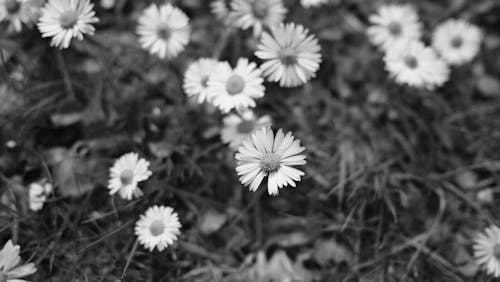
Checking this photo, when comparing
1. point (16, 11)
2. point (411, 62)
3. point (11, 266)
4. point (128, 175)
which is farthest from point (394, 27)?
point (11, 266)

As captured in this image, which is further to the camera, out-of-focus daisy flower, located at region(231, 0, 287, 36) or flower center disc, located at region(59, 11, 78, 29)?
out-of-focus daisy flower, located at region(231, 0, 287, 36)

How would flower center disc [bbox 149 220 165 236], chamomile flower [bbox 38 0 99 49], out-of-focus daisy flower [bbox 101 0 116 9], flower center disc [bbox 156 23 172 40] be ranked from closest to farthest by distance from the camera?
1. flower center disc [bbox 149 220 165 236]
2. chamomile flower [bbox 38 0 99 49]
3. flower center disc [bbox 156 23 172 40]
4. out-of-focus daisy flower [bbox 101 0 116 9]

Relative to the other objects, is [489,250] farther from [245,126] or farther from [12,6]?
[12,6]

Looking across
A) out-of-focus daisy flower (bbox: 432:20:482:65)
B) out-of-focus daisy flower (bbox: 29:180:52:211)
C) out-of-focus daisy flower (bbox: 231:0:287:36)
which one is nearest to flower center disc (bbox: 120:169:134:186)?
out-of-focus daisy flower (bbox: 29:180:52:211)

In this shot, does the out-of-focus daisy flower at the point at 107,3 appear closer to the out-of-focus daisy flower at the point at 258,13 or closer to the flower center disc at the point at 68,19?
the flower center disc at the point at 68,19

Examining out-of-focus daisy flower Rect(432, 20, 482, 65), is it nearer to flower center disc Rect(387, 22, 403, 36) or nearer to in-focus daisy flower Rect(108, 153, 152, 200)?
flower center disc Rect(387, 22, 403, 36)

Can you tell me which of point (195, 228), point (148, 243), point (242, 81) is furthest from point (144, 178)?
point (242, 81)

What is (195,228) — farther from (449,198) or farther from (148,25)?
(449,198)
